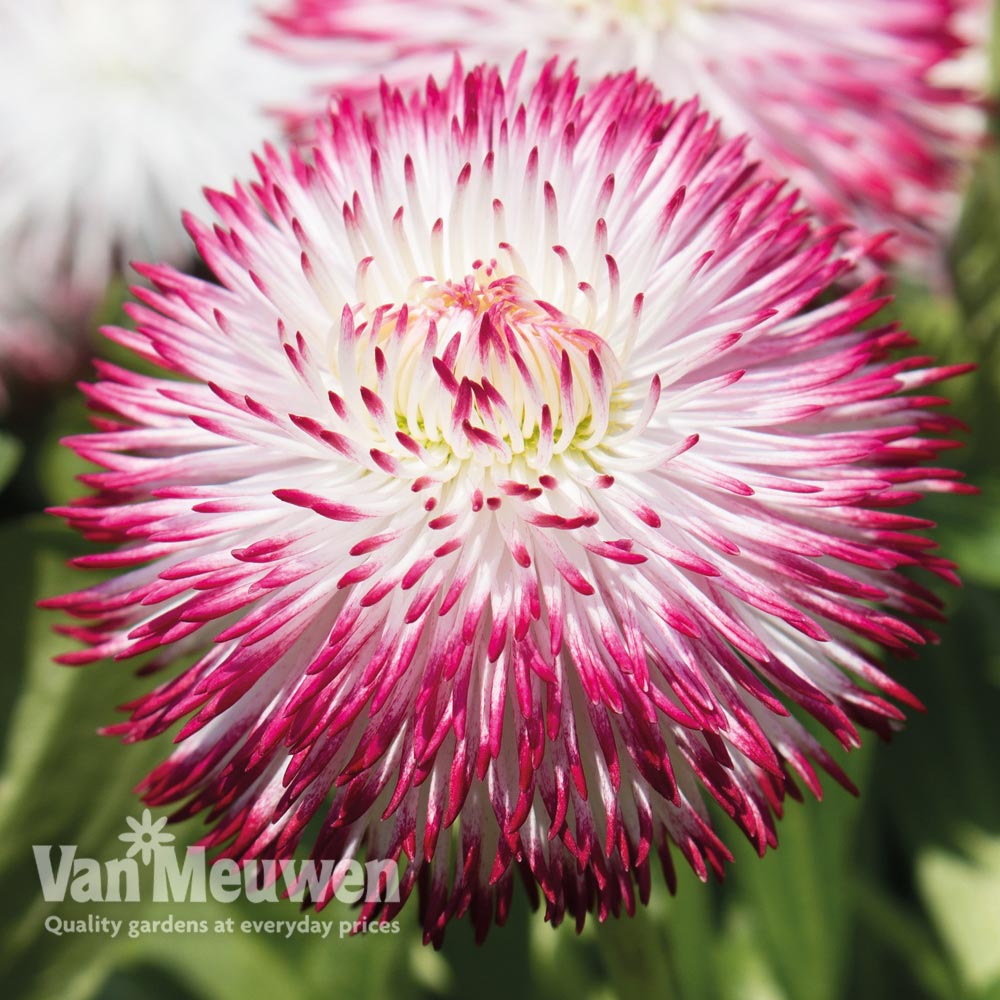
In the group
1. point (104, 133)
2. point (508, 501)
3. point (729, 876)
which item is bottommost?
point (729, 876)

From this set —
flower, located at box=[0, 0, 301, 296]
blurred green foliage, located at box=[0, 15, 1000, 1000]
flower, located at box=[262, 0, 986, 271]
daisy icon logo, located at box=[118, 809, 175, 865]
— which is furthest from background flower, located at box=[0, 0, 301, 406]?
daisy icon logo, located at box=[118, 809, 175, 865]

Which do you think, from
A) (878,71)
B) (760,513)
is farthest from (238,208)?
(878,71)

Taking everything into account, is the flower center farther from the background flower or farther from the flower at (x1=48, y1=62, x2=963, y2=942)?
the background flower

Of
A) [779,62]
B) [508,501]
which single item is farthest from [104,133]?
[508,501]

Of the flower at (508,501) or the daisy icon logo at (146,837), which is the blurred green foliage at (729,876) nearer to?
the daisy icon logo at (146,837)

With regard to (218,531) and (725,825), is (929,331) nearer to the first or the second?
(725,825)

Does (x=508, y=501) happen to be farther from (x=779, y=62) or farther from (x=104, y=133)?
(x=104, y=133)
